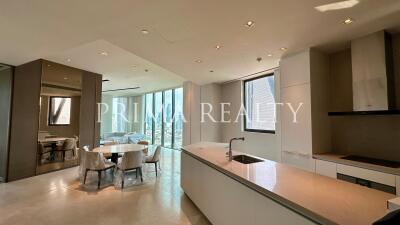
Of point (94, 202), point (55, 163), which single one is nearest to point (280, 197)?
point (94, 202)

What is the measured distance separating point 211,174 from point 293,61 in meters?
2.62

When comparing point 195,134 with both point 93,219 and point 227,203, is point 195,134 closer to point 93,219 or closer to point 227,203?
point 93,219

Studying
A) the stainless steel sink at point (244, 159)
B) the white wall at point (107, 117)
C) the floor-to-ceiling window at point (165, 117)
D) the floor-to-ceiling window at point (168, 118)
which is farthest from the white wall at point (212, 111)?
the white wall at point (107, 117)

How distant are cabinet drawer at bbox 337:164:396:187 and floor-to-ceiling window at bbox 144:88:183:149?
21.6 feet

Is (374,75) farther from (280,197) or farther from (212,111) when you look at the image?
(212,111)

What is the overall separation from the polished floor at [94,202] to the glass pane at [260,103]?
9.32ft

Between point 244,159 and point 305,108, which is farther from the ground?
point 305,108

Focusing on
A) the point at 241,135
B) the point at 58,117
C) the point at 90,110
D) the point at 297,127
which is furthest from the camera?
the point at 90,110

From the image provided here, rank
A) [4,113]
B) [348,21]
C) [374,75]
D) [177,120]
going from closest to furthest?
[348,21] → [374,75] → [4,113] → [177,120]

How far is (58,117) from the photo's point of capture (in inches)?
221

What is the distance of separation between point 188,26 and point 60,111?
503 cm

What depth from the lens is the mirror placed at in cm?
515

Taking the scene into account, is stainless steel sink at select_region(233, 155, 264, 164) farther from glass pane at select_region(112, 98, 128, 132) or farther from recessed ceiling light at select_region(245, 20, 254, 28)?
glass pane at select_region(112, 98, 128, 132)

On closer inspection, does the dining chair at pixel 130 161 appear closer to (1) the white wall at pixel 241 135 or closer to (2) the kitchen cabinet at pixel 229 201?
(2) the kitchen cabinet at pixel 229 201
